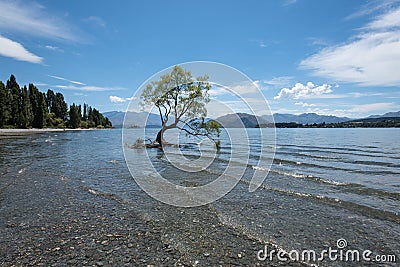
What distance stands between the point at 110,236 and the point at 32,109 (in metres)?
117

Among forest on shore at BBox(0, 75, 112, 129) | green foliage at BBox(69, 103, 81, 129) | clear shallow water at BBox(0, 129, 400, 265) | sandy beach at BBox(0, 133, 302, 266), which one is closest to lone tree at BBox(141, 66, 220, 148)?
clear shallow water at BBox(0, 129, 400, 265)

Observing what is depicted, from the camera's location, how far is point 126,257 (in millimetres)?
5727

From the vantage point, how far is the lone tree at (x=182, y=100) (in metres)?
32.3

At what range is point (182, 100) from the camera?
33.7 meters

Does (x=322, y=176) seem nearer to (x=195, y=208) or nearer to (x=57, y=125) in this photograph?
(x=195, y=208)

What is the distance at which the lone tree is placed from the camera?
32.3 m

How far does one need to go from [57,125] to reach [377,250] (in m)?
143

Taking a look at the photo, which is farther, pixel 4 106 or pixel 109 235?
pixel 4 106

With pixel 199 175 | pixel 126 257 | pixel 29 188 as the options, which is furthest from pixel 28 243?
pixel 199 175

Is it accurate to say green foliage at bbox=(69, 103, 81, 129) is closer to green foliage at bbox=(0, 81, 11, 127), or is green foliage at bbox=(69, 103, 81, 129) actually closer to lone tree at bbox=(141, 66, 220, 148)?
green foliage at bbox=(0, 81, 11, 127)

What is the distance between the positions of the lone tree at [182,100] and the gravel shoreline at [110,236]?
77.2 feet

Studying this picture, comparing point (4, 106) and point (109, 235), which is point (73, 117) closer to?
point (4, 106)

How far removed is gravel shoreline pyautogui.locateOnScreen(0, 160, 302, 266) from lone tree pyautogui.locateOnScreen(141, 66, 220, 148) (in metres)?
23.5

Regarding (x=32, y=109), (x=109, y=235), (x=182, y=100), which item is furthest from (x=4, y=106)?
(x=109, y=235)
